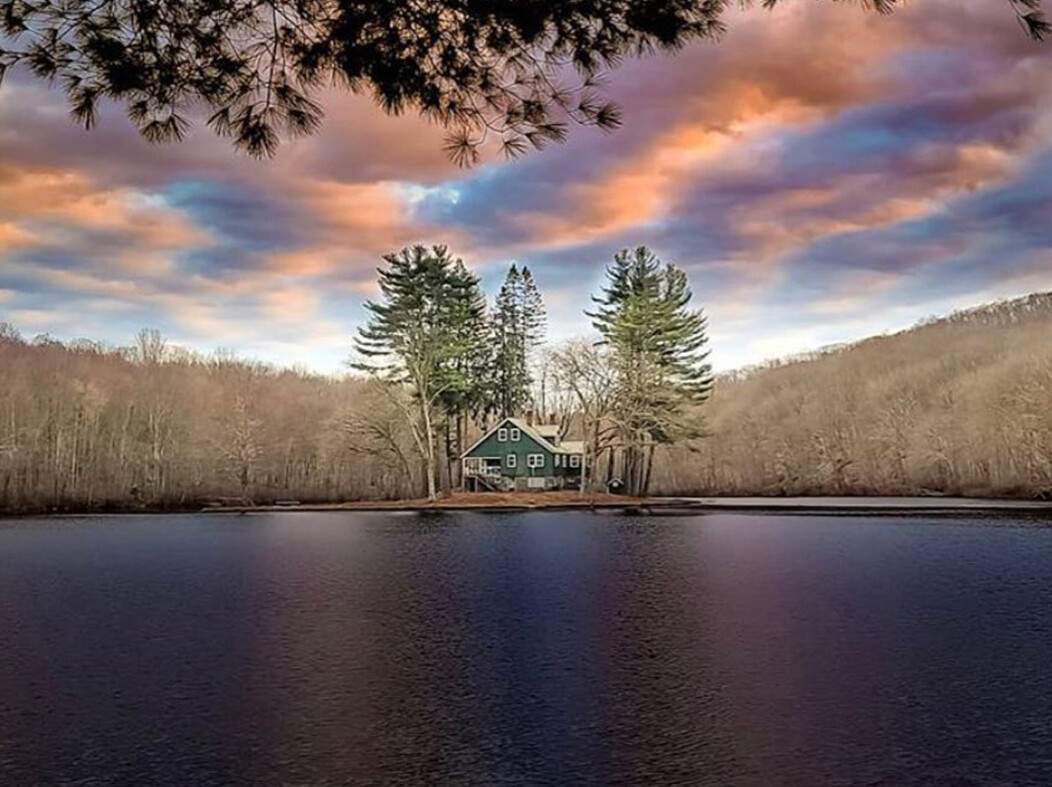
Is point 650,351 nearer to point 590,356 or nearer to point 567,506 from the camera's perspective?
point 590,356

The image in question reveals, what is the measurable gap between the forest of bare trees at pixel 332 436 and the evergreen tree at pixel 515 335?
3.88 m

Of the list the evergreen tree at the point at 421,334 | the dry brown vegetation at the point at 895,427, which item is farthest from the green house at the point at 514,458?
the dry brown vegetation at the point at 895,427

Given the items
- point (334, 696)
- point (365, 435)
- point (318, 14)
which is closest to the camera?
point (318, 14)

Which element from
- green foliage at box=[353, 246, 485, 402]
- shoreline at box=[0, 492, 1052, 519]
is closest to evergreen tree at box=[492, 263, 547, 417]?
green foliage at box=[353, 246, 485, 402]

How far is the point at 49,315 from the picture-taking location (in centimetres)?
4309

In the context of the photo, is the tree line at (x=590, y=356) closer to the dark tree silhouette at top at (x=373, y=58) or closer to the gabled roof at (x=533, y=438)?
the gabled roof at (x=533, y=438)

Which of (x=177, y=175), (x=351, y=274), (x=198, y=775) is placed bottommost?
(x=198, y=775)

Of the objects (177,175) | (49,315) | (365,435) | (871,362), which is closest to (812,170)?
(177,175)

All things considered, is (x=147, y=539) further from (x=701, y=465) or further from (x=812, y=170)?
(x=701, y=465)

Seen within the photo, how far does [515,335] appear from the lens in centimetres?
4756

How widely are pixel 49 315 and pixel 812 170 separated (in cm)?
3813

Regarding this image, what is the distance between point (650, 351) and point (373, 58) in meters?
35.3

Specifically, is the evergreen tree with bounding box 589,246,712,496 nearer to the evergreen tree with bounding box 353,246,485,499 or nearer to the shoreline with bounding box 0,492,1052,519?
the shoreline with bounding box 0,492,1052,519

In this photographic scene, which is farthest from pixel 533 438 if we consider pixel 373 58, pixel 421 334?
pixel 373 58
